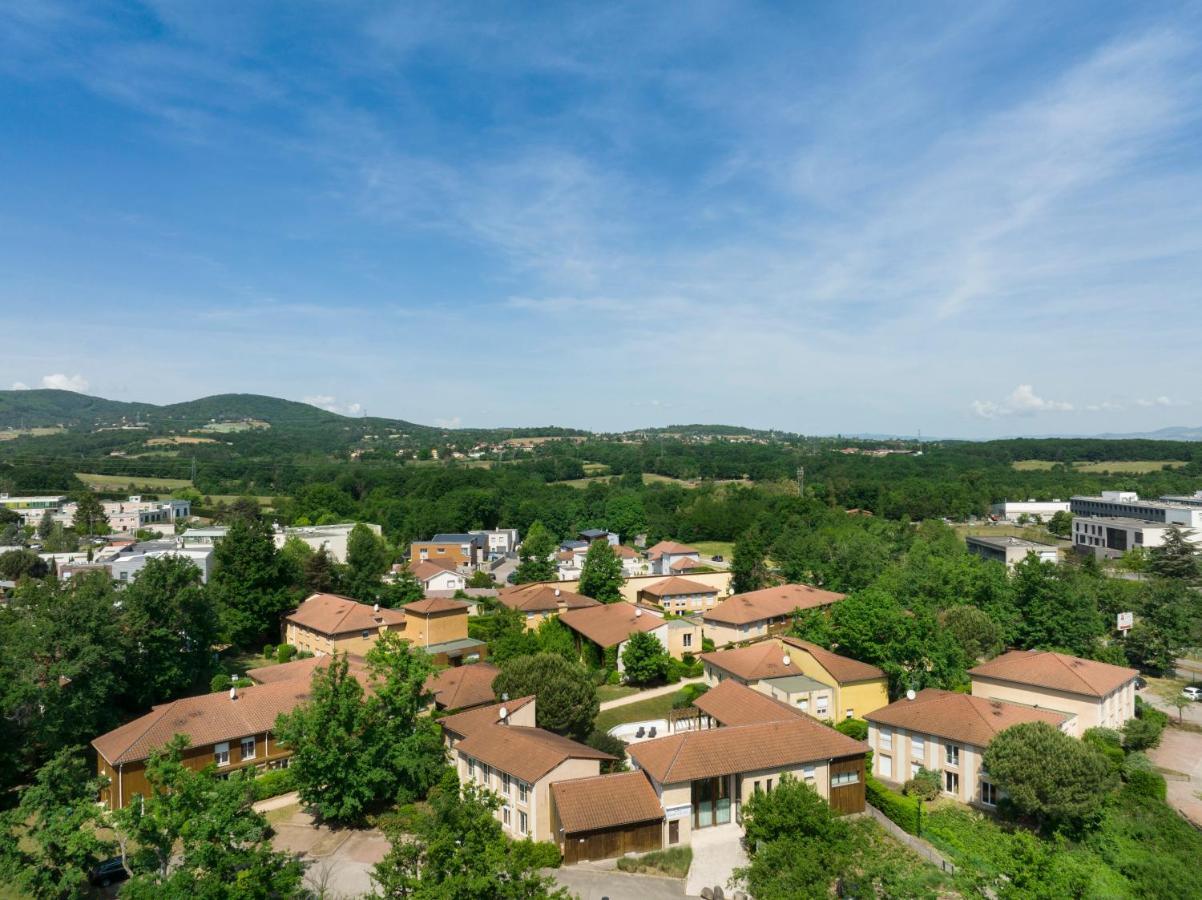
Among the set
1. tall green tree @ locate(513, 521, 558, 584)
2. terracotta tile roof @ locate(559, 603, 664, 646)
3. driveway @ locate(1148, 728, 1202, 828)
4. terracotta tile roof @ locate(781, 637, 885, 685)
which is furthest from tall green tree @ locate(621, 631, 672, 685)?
tall green tree @ locate(513, 521, 558, 584)

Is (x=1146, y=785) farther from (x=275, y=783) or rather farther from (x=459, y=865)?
(x=275, y=783)

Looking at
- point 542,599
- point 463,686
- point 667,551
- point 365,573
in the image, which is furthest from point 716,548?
point 463,686

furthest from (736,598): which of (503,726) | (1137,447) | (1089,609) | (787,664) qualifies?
(1137,447)

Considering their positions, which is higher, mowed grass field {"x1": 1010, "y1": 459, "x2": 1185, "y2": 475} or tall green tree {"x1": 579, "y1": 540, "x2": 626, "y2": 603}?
mowed grass field {"x1": 1010, "y1": 459, "x2": 1185, "y2": 475}

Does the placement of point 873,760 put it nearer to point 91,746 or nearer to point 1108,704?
point 1108,704

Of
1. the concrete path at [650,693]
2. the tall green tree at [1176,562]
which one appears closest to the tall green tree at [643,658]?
the concrete path at [650,693]

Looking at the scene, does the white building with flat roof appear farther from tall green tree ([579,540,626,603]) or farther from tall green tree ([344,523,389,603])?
tall green tree ([344,523,389,603])

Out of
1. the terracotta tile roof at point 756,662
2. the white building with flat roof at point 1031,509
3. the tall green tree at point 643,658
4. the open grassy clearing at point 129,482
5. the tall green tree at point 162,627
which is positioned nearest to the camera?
the tall green tree at point 162,627

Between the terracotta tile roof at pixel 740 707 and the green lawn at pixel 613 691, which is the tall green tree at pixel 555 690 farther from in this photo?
the green lawn at pixel 613 691
